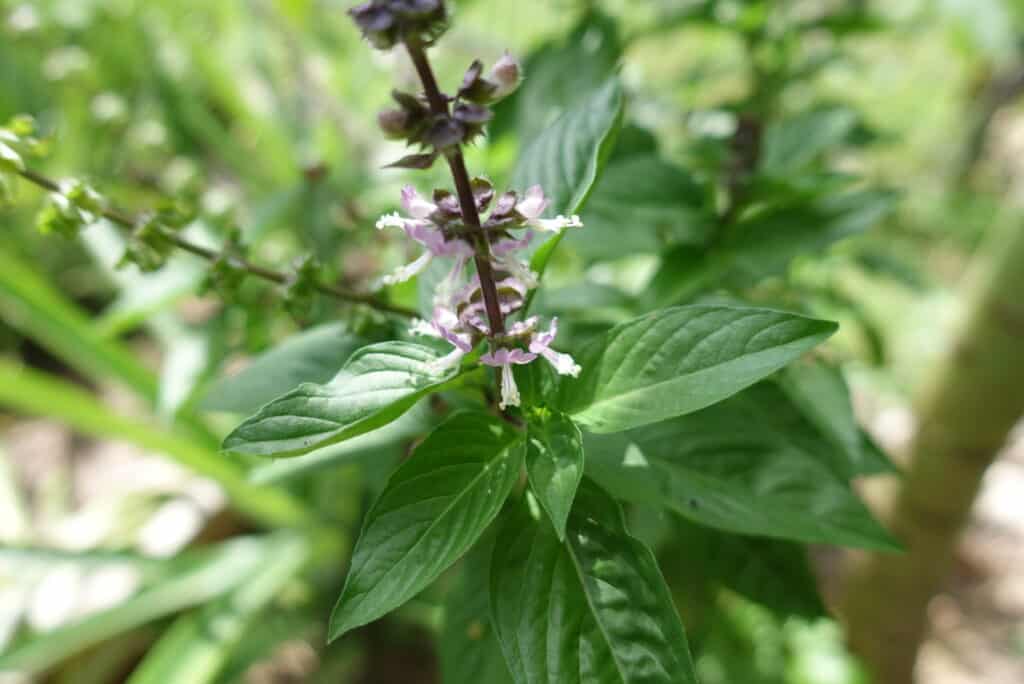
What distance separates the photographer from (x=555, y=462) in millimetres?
494

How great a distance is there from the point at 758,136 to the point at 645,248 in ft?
0.81

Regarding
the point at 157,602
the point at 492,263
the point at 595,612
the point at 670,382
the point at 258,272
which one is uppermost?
the point at 157,602

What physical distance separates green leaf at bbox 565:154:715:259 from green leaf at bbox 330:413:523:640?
1.00 ft

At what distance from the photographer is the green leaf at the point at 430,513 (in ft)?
1.53

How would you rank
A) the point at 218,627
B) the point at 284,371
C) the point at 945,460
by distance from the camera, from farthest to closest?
the point at 218,627, the point at 945,460, the point at 284,371

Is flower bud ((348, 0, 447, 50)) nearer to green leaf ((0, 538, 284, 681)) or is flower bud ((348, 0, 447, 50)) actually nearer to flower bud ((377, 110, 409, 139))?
flower bud ((377, 110, 409, 139))

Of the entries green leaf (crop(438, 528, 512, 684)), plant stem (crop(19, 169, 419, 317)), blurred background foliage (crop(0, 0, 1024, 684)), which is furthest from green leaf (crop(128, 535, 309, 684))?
plant stem (crop(19, 169, 419, 317))

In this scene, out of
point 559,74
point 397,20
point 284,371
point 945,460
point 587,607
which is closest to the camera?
point 397,20

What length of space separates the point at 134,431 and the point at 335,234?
770 mm

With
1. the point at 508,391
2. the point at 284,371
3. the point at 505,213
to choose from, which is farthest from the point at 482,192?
the point at 284,371

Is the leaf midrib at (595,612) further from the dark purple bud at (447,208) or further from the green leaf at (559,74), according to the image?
the green leaf at (559,74)

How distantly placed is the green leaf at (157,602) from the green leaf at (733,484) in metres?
1.17

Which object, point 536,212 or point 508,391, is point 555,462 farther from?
point 536,212

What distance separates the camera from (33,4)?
181 centimetres
